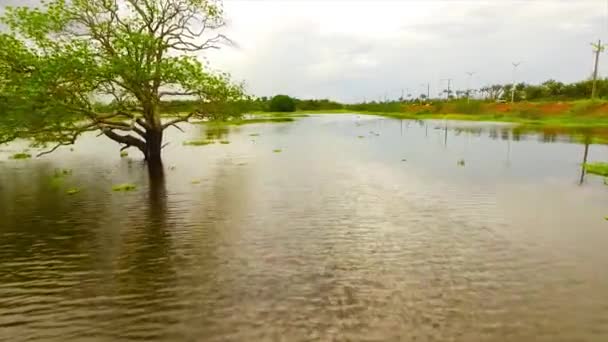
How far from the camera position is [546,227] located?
20859 mm

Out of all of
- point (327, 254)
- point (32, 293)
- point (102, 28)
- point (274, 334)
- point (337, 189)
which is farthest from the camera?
point (102, 28)

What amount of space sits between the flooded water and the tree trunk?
9019 mm

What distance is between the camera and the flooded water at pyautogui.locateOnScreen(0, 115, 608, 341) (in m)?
12.0

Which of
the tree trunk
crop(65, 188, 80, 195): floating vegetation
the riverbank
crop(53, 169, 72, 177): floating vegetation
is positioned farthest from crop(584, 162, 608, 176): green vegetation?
the riverbank

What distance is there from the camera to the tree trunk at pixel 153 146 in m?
44.2

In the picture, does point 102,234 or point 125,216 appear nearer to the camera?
point 102,234

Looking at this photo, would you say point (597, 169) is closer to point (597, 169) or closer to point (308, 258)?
point (597, 169)

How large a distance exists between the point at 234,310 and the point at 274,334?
1932mm

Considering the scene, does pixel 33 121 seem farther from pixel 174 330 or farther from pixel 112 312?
pixel 174 330

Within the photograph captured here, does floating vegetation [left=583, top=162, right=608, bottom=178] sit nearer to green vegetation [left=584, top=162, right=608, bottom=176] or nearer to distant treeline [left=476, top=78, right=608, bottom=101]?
green vegetation [left=584, top=162, right=608, bottom=176]

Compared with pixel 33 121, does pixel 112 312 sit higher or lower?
lower

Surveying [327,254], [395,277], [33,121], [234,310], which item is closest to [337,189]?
[327,254]

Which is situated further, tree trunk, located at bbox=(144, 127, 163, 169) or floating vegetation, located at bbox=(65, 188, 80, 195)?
tree trunk, located at bbox=(144, 127, 163, 169)

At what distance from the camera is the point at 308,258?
17.2 meters
